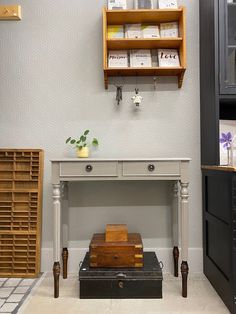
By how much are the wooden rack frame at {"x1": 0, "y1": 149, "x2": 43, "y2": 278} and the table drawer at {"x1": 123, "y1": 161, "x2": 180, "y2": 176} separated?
2.74ft

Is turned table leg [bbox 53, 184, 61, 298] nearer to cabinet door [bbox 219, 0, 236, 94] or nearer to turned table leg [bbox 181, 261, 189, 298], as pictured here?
turned table leg [bbox 181, 261, 189, 298]

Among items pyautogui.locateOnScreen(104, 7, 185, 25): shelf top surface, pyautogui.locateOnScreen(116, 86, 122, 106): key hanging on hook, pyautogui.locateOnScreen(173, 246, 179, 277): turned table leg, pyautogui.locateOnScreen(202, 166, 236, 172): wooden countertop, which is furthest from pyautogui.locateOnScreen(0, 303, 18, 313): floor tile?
pyautogui.locateOnScreen(104, 7, 185, 25): shelf top surface

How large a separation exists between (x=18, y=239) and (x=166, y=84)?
Answer: 5.70ft

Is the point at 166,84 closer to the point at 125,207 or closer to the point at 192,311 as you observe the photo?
the point at 125,207

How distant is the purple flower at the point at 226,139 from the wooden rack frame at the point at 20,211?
56.5 inches

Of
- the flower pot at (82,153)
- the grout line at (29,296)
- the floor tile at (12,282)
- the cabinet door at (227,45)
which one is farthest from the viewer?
the flower pot at (82,153)

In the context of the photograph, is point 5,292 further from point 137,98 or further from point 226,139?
point 226,139

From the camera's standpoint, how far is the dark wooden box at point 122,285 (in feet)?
6.49

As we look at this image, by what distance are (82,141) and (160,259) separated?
3.78 ft

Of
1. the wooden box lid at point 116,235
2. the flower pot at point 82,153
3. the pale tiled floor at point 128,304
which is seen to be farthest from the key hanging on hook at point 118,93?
the pale tiled floor at point 128,304

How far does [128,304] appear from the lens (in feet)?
6.29

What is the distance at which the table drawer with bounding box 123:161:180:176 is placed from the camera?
6.61 feet

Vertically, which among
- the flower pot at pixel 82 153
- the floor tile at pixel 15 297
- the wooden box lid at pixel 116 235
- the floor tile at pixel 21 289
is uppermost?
the flower pot at pixel 82 153

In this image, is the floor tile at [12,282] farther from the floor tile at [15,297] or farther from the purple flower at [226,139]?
the purple flower at [226,139]
